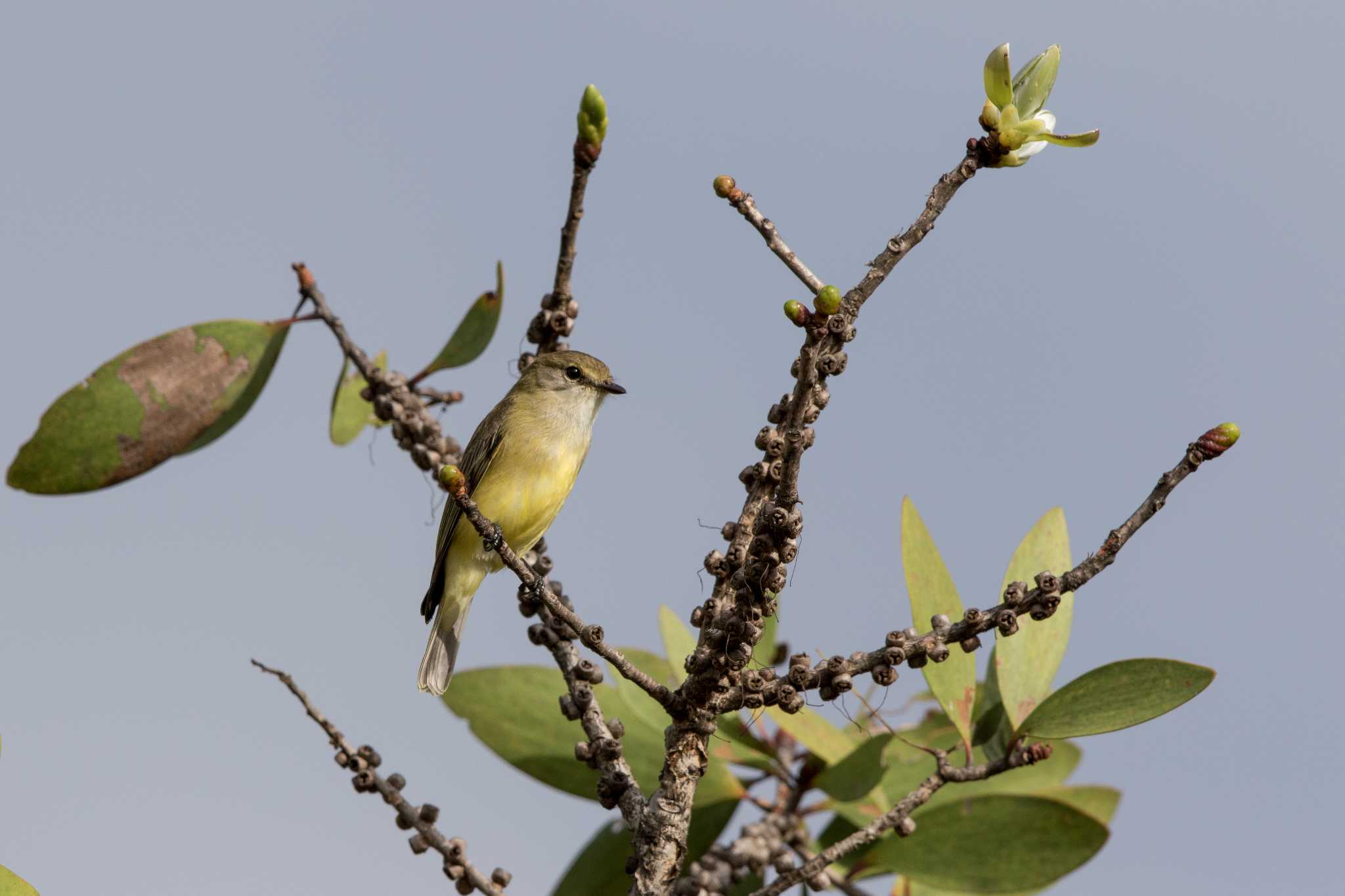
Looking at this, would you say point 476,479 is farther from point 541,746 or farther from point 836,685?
point 836,685

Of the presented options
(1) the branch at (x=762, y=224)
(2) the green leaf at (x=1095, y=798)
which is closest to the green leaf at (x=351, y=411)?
(1) the branch at (x=762, y=224)

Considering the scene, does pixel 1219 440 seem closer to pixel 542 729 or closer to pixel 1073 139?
pixel 1073 139

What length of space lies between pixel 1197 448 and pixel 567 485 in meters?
2.74

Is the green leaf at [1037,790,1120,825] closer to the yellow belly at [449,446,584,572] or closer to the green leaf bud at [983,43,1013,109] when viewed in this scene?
the yellow belly at [449,446,584,572]

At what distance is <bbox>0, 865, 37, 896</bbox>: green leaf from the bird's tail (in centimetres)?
196

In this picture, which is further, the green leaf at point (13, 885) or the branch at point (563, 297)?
the branch at point (563, 297)

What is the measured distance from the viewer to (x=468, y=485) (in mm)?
4762

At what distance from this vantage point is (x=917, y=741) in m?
3.90

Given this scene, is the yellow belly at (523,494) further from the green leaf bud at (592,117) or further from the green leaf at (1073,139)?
the green leaf at (1073,139)

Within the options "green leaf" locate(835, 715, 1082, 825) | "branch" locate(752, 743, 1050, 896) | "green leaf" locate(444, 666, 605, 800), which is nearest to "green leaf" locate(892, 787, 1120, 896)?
"green leaf" locate(835, 715, 1082, 825)

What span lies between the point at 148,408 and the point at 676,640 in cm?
149

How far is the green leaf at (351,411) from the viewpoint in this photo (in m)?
4.18

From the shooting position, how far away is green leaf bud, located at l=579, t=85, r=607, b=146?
3.07 metres

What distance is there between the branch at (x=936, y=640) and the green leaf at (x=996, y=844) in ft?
2.87
